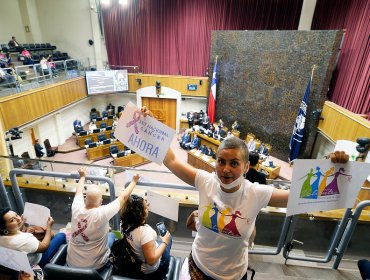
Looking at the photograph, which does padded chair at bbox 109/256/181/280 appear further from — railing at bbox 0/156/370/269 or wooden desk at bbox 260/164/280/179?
wooden desk at bbox 260/164/280/179

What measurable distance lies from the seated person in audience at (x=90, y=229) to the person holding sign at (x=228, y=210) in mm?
758

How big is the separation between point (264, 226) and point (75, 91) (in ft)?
35.3

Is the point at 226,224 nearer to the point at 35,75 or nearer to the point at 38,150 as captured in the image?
the point at 38,150

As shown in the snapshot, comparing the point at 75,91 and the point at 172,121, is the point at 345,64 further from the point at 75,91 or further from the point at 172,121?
the point at 75,91

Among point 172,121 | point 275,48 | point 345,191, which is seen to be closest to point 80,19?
point 172,121

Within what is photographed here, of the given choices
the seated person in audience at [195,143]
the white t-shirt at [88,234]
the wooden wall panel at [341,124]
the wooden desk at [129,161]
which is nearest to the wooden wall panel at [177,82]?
the seated person in audience at [195,143]

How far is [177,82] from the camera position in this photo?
12602mm

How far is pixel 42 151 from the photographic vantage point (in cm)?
891

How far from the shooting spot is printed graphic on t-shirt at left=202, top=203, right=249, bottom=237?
131cm

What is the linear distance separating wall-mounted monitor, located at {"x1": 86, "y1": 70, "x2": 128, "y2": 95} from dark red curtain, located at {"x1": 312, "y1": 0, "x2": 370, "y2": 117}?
9.95m

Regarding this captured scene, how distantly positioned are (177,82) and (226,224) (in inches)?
468

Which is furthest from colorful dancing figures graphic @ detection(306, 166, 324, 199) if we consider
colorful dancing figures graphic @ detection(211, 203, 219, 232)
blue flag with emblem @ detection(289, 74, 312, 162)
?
blue flag with emblem @ detection(289, 74, 312, 162)

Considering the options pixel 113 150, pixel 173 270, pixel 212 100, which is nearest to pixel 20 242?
pixel 173 270

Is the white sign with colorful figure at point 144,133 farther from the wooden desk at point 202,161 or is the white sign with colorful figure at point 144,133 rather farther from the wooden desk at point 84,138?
the wooden desk at point 84,138
